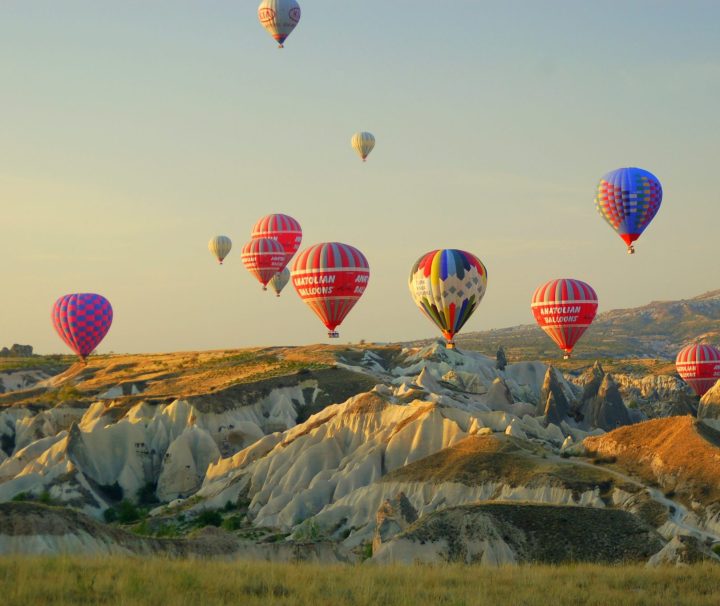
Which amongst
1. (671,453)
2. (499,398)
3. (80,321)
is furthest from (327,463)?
(80,321)

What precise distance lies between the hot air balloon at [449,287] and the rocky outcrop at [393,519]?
107 feet

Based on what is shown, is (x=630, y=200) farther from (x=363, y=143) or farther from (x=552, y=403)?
(x=363, y=143)

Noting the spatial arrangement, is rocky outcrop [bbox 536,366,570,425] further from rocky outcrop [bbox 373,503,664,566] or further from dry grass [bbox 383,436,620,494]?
rocky outcrop [bbox 373,503,664,566]

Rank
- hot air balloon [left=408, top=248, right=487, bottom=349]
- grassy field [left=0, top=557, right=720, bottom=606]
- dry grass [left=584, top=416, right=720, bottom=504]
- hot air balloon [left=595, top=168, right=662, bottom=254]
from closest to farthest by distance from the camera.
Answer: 1. grassy field [left=0, top=557, right=720, bottom=606]
2. dry grass [left=584, top=416, right=720, bottom=504]
3. hot air balloon [left=408, top=248, right=487, bottom=349]
4. hot air balloon [left=595, top=168, right=662, bottom=254]

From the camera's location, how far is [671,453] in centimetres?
7006

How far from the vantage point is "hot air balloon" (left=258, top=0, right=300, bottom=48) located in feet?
349

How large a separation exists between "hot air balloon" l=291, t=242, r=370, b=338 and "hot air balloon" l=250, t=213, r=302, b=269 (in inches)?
1637

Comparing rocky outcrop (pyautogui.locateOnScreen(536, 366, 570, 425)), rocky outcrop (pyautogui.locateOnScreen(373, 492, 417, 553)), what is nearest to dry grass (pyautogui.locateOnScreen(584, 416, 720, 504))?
rocky outcrop (pyautogui.locateOnScreen(373, 492, 417, 553))

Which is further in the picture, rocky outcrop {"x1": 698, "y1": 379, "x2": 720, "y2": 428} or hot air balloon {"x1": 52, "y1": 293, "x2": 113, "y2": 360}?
hot air balloon {"x1": 52, "y1": 293, "x2": 113, "y2": 360}

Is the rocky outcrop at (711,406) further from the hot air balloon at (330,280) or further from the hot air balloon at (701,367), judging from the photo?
the hot air balloon at (701,367)

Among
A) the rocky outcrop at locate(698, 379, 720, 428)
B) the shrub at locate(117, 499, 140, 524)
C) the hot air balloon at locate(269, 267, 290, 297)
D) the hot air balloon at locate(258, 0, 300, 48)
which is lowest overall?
the shrub at locate(117, 499, 140, 524)

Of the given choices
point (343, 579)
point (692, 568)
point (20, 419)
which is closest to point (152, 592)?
point (343, 579)

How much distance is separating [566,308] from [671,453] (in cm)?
4039

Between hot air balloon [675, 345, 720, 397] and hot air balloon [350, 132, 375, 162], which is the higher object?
hot air balloon [350, 132, 375, 162]
